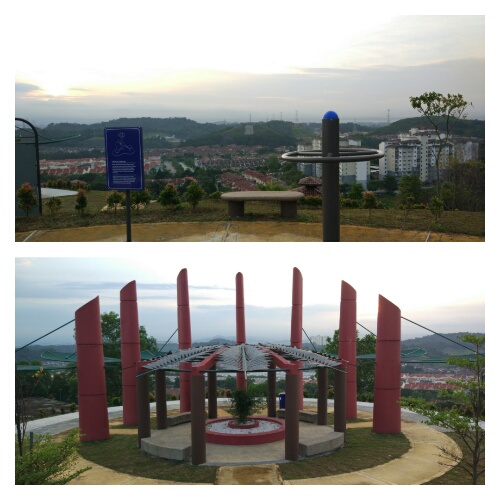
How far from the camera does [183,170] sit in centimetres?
2459

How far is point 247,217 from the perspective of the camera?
20797 mm

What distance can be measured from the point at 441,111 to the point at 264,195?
22.6ft

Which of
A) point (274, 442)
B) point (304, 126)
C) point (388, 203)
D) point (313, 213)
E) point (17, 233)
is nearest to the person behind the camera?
point (274, 442)

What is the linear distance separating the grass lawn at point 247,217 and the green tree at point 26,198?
324 mm

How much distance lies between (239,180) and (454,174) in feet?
22.3

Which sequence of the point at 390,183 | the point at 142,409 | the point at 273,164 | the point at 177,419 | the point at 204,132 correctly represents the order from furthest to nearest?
the point at 204,132
the point at 273,164
the point at 390,183
the point at 177,419
the point at 142,409

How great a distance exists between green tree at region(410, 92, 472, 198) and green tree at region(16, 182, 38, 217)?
11.7m

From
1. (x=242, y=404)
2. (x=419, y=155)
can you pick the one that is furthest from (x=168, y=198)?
(x=419, y=155)

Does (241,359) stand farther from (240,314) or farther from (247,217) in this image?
(247,217)

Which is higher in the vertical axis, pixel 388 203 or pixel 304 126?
pixel 304 126

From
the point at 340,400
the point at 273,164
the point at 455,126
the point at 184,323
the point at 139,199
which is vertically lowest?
the point at 340,400

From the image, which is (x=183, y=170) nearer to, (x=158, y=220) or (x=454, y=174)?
(x=158, y=220)

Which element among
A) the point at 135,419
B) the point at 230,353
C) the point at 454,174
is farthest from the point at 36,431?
the point at 454,174

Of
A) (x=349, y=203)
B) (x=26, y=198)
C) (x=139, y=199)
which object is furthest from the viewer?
(x=349, y=203)
